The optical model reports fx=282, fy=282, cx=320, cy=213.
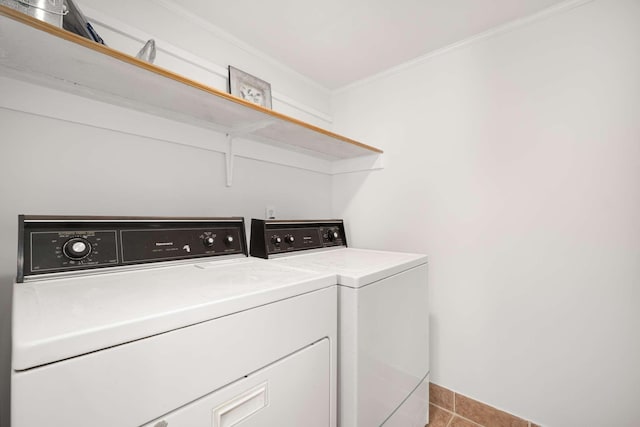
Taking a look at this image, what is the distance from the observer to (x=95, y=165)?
1109mm

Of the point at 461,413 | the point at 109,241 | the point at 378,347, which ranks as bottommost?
the point at 461,413

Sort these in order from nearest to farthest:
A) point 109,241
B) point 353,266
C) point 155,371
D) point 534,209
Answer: point 155,371 → point 109,241 → point 353,266 → point 534,209

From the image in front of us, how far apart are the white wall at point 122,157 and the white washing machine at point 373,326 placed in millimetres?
346

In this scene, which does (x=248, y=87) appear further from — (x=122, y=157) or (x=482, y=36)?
(x=482, y=36)

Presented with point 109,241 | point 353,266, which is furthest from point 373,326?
point 109,241

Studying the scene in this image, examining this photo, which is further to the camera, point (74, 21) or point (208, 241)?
point (208, 241)

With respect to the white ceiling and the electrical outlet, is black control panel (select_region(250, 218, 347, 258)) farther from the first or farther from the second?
the white ceiling

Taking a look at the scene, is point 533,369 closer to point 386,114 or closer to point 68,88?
point 386,114

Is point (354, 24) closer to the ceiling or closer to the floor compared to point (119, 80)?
closer to the ceiling

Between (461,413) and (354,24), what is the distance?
2.18 meters

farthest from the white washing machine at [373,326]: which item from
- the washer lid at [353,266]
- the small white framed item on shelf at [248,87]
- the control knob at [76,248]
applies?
the small white framed item on shelf at [248,87]

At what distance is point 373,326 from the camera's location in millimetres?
1011

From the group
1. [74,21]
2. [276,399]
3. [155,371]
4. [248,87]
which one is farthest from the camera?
[248,87]

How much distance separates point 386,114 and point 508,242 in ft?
3.57
